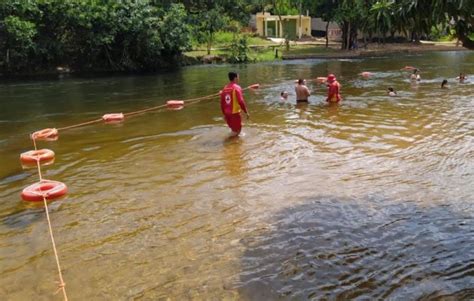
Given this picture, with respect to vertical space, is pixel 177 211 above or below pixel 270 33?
below

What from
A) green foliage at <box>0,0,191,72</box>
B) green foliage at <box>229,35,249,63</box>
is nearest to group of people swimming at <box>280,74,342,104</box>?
green foliage at <box>0,0,191,72</box>

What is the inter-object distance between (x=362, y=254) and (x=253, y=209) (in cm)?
215

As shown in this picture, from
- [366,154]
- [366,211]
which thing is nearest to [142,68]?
[366,154]

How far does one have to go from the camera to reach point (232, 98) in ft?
38.3

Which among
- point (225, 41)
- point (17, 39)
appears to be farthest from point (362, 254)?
point (225, 41)

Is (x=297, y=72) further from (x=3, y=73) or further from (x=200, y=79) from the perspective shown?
(x=3, y=73)

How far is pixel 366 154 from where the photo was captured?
10.9m

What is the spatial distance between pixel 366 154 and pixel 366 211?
3.65 meters

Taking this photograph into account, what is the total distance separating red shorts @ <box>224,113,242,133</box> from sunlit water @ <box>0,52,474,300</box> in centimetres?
42

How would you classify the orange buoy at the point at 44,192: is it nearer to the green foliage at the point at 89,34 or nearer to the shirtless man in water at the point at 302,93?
the shirtless man in water at the point at 302,93

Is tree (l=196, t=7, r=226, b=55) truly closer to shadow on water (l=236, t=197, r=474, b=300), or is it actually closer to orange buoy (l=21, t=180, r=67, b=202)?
orange buoy (l=21, t=180, r=67, b=202)

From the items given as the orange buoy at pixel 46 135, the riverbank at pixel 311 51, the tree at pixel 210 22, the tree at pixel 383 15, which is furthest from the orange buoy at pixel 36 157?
the tree at pixel 210 22

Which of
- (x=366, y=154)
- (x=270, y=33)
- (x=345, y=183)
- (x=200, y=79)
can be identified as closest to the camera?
(x=345, y=183)

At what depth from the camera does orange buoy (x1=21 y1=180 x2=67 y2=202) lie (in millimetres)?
8227
